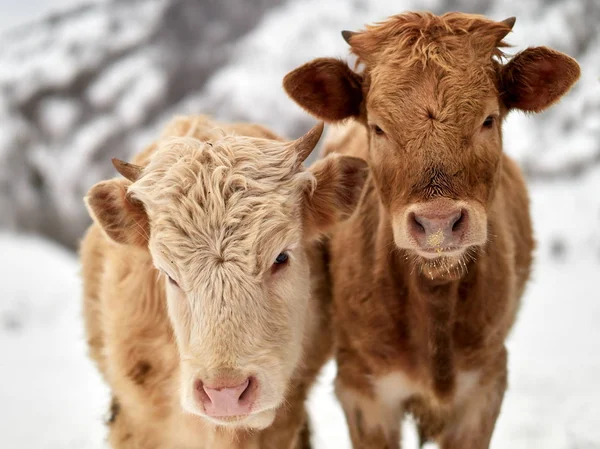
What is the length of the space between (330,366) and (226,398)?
526cm

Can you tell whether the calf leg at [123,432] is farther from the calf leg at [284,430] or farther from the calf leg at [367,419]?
the calf leg at [367,419]

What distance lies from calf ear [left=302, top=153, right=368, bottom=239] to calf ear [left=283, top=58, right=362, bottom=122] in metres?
0.46

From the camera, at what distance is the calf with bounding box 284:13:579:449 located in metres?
3.17

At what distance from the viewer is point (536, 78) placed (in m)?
3.56

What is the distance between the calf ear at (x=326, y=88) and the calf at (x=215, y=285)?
0.46 meters

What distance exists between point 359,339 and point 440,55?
147 cm

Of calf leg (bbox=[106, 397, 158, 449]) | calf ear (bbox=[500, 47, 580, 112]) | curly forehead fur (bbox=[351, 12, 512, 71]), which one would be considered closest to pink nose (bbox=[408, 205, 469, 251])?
curly forehead fur (bbox=[351, 12, 512, 71])

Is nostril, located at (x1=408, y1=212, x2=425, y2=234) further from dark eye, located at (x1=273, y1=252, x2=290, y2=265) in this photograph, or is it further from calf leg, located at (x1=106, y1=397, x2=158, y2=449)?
calf leg, located at (x1=106, y1=397, x2=158, y2=449)

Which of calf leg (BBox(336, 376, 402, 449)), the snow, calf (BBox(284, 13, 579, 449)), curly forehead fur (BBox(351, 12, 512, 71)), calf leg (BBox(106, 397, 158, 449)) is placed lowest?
the snow

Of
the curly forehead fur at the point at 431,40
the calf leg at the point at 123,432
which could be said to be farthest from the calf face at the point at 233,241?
the calf leg at the point at 123,432

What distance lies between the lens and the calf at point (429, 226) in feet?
10.4

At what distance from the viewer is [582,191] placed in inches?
432

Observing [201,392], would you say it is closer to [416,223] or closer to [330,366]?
[416,223]

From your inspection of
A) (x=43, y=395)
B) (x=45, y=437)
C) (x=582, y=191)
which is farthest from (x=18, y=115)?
(x=582, y=191)
